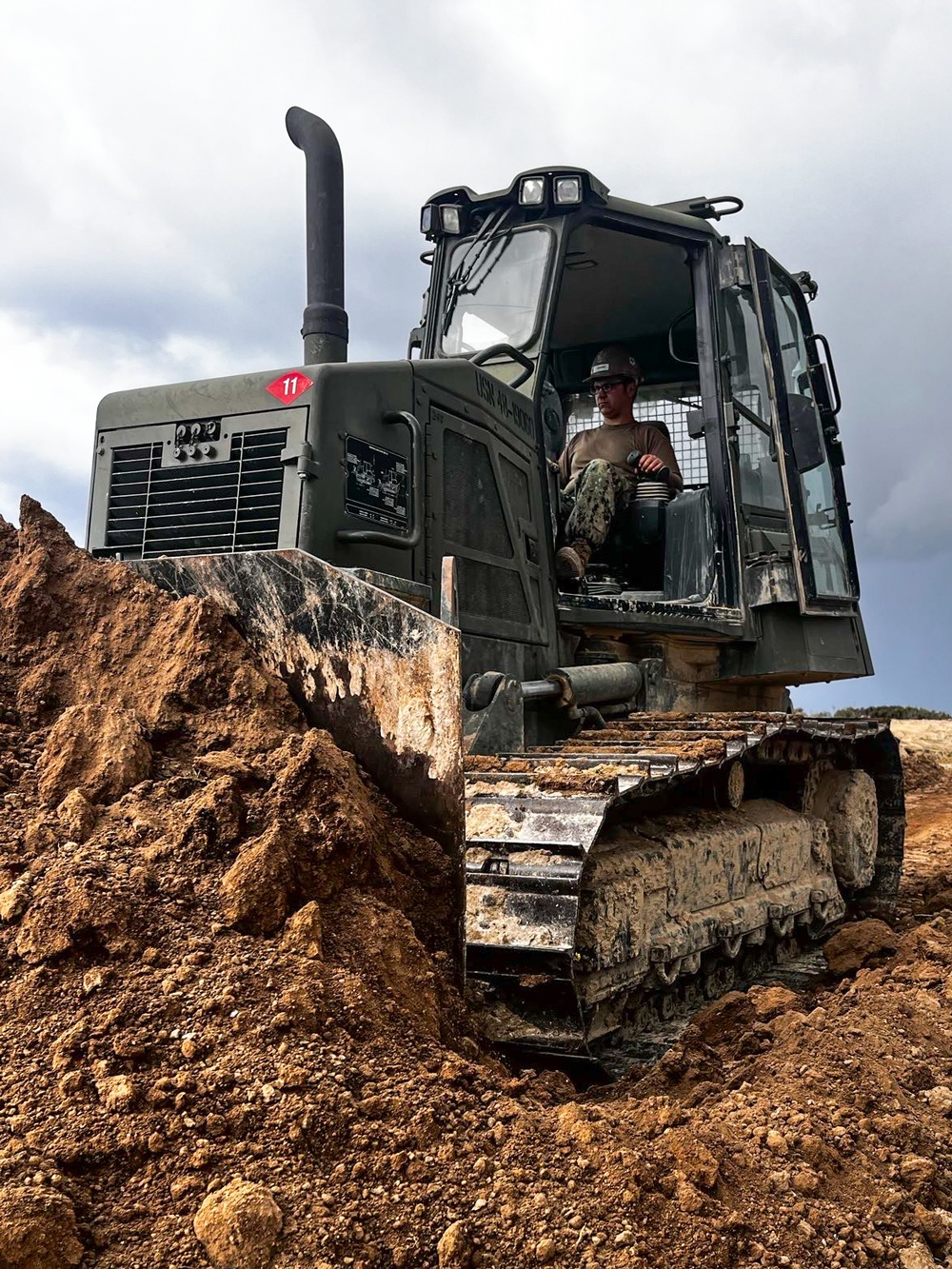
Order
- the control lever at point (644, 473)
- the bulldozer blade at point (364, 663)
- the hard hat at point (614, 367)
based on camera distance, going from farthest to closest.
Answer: the hard hat at point (614, 367) → the control lever at point (644, 473) → the bulldozer blade at point (364, 663)

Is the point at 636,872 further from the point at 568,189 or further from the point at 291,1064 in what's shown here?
the point at 568,189

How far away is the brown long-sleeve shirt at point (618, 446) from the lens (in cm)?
622

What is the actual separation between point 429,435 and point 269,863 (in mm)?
1963

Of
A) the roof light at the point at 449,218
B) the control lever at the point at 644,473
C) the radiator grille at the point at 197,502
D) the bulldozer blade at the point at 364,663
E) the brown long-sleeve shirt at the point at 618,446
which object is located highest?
the roof light at the point at 449,218

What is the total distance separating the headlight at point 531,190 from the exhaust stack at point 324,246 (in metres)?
0.82

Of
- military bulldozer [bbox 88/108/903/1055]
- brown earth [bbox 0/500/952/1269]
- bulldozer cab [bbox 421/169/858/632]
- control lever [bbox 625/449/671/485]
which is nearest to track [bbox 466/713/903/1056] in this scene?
military bulldozer [bbox 88/108/903/1055]

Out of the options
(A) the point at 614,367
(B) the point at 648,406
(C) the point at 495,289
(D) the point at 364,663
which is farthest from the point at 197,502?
(B) the point at 648,406

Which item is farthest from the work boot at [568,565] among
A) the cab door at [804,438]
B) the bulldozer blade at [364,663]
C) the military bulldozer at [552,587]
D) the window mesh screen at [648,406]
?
the window mesh screen at [648,406]

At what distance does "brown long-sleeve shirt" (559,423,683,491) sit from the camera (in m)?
6.22

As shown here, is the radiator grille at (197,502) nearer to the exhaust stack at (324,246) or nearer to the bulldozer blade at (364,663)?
the bulldozer blade at (364,663)

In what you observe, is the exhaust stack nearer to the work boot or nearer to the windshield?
the windshield

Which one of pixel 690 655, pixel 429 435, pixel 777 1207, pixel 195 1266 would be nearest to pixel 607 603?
pixel 690 655

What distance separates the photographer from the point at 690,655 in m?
5.49

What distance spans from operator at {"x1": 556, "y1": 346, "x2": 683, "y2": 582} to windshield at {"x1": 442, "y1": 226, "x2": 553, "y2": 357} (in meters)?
0.78
